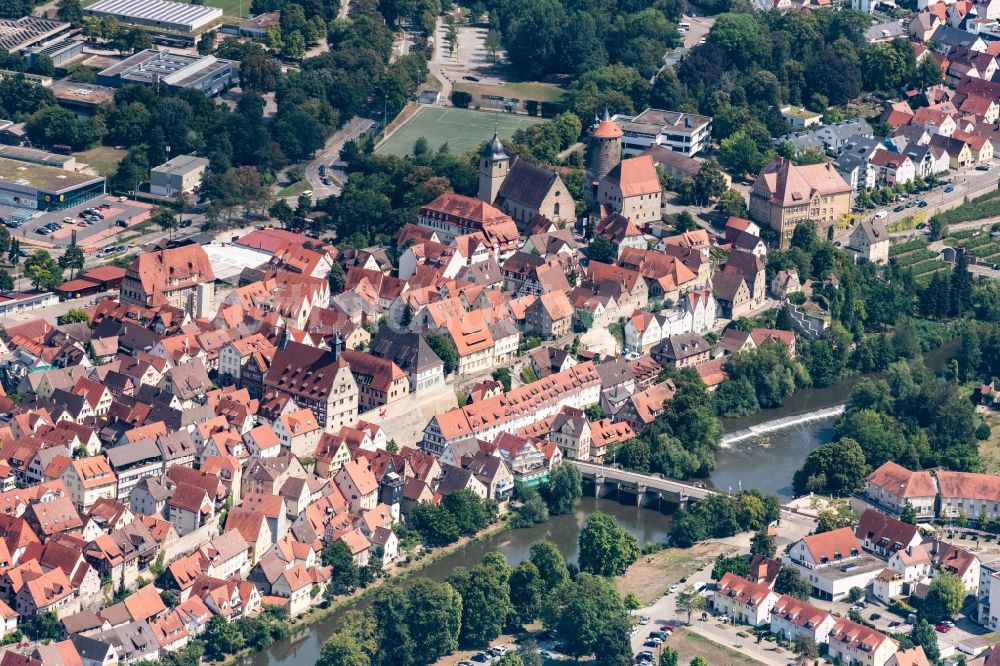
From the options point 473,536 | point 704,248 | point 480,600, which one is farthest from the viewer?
point 704,248

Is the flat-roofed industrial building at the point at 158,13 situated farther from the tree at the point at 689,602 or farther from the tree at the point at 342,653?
the tree at the point at 342,653

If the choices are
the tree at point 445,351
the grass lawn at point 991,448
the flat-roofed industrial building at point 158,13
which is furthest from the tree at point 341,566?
the flat-roofed industrial building at point 158,13

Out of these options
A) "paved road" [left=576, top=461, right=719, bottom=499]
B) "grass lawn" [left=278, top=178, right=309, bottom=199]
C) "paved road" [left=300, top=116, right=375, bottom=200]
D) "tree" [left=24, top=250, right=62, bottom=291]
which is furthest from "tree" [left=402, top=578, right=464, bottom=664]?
"grass lawn" [left=278, top=178, right=309, bottom=199]

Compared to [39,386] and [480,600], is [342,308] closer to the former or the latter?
[39,386]

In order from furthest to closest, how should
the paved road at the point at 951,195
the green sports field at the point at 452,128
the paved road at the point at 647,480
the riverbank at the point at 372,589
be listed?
the green sports field at the point at 452,128 → the paved road at the point at 951,195 → the paved road at the point at 647,480 → the riverbank at the point at 372,589

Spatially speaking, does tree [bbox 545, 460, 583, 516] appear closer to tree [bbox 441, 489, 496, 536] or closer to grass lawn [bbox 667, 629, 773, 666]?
tree [bbox 441, 489, 496, 536]

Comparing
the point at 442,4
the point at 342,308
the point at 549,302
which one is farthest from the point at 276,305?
the point at 442,4
